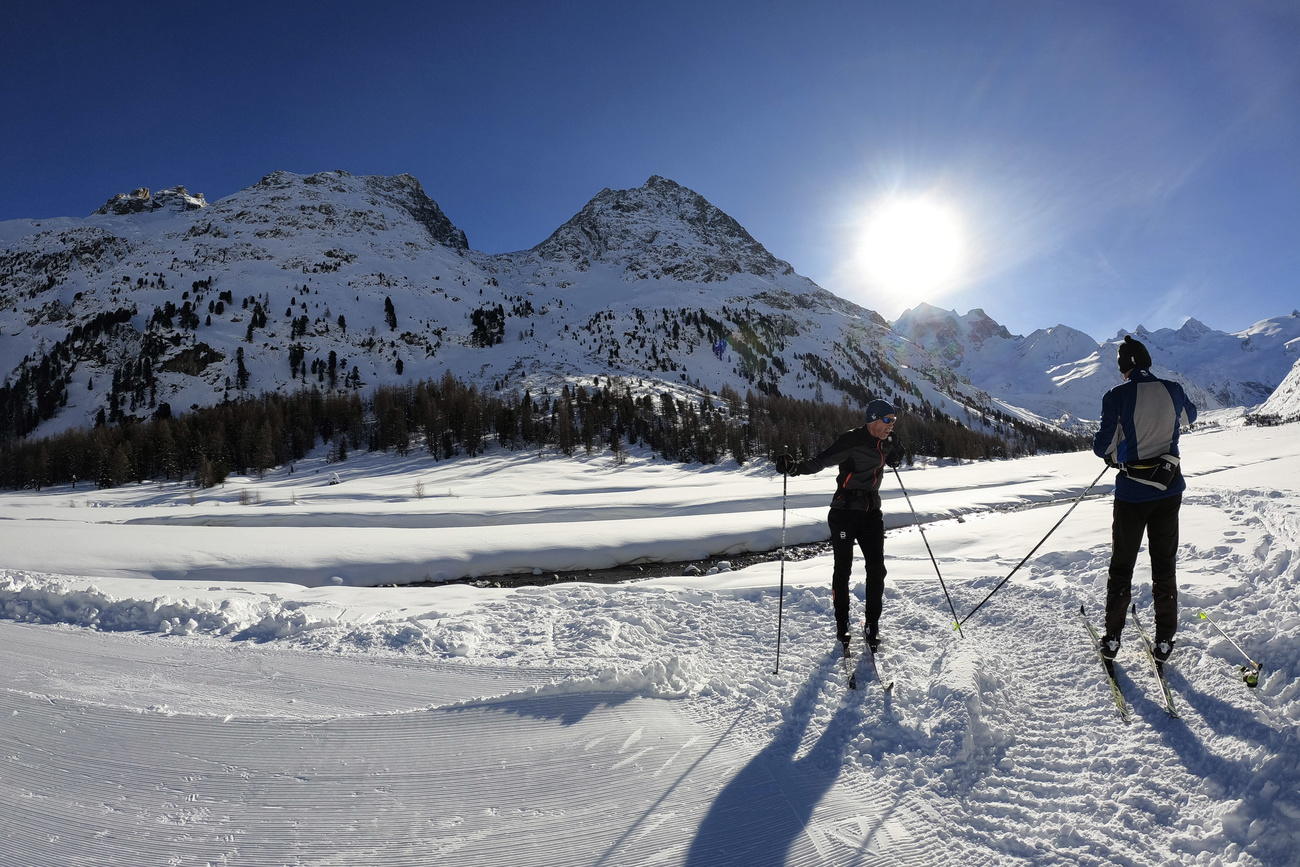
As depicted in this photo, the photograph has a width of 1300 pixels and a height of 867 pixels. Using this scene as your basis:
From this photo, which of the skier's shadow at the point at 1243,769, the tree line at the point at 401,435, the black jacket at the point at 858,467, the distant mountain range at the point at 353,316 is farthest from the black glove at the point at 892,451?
the distant mountain range at the point at 353,316

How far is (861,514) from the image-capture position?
17.1 feet

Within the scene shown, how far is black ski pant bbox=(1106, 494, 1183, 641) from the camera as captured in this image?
4.16 meters

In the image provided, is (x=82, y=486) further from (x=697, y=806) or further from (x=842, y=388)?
(x=842, y=388)

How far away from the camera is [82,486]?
49.8 metres

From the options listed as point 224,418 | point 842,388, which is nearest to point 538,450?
point 224,418

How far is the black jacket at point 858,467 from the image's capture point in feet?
16.8

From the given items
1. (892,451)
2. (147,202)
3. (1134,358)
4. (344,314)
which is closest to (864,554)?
(892,451)

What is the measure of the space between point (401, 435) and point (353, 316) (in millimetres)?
71663

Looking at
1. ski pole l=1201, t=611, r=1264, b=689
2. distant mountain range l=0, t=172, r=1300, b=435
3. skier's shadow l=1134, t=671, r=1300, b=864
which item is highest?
distant mountain range l=0, t=172, r=1300, b=435

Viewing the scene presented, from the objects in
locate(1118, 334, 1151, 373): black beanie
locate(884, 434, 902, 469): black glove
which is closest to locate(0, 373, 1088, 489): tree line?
locate(884, 434, 902, 469): black glove

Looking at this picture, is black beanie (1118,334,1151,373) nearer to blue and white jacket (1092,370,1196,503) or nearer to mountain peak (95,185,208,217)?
blue and white jacket (1092,370,1196,503)

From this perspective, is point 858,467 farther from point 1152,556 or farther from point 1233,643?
point 1233,643

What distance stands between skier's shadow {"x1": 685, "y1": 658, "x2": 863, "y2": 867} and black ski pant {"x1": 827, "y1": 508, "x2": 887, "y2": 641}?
1.16 metres

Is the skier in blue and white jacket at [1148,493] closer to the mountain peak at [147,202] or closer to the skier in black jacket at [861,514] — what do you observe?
the skier in black jacket at [861,514]
